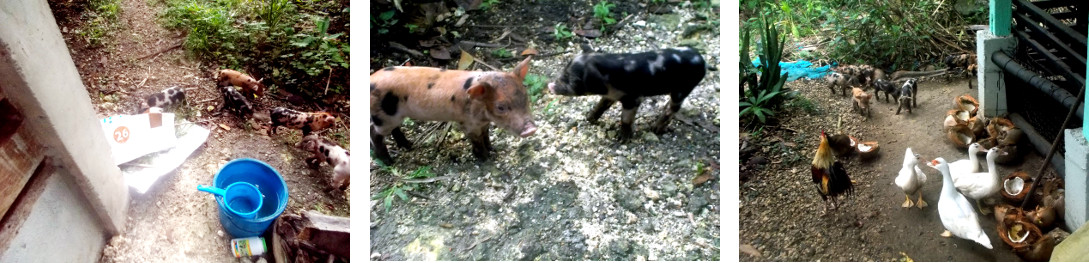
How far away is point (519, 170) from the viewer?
6.56 feet

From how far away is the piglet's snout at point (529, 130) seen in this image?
1.96 meters

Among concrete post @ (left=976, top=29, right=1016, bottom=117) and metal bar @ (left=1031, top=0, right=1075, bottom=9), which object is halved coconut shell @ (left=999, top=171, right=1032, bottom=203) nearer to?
concrete post @ (left=976, top=29, right=1016, bottom=117)

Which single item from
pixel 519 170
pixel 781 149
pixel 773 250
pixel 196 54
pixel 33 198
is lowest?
pixel 773 250

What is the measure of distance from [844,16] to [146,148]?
6.96 feet

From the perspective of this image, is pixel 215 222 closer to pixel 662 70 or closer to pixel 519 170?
pixel 519 170

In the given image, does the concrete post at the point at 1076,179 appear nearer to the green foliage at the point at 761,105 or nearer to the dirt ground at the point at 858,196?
the dirt ground at the point at 858,196

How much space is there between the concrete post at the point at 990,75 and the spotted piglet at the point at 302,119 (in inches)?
77.2

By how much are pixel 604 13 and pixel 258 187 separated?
1180 mm

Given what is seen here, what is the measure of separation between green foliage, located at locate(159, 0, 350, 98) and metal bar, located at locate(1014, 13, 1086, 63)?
79.8 inches

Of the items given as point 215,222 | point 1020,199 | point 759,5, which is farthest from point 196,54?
point 1020,199

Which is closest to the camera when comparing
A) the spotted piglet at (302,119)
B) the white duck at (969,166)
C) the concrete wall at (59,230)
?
the concrete wall at (59,230)

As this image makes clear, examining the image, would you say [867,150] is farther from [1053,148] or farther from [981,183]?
[1053,148]

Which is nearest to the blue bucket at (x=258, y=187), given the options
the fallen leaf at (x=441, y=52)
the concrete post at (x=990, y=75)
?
the fallen leaf at (x=441, y=52)

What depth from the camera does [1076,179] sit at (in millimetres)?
2047
